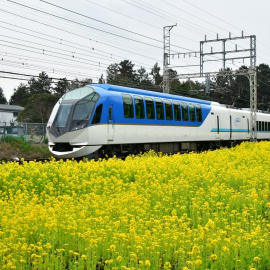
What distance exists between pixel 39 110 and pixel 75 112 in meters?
36.0

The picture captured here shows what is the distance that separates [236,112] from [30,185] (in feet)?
71.5

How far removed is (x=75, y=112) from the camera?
1504cm

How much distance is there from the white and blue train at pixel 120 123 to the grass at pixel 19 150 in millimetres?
5606

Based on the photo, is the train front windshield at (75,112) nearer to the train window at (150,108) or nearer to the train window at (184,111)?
the train window at (150,108)

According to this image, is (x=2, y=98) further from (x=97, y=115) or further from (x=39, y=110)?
(x=97, y=115)

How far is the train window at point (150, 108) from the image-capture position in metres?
17.7

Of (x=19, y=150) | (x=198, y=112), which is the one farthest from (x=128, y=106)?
(x=19, y=150)

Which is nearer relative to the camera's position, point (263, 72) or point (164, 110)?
point (164, 110)

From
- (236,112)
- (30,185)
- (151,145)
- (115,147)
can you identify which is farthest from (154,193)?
(236,112)

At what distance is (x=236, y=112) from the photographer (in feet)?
93.8

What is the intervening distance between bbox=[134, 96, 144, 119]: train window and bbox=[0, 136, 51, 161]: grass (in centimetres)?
714

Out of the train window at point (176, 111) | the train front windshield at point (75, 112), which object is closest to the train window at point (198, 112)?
the train window at point (176, 111)

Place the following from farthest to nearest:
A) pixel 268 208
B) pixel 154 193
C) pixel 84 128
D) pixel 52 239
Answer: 1. pixel 84 128
2. pixel 154 193
3. pixel 268 208
4. pixel 52 239

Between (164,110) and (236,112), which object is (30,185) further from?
(236,112)
